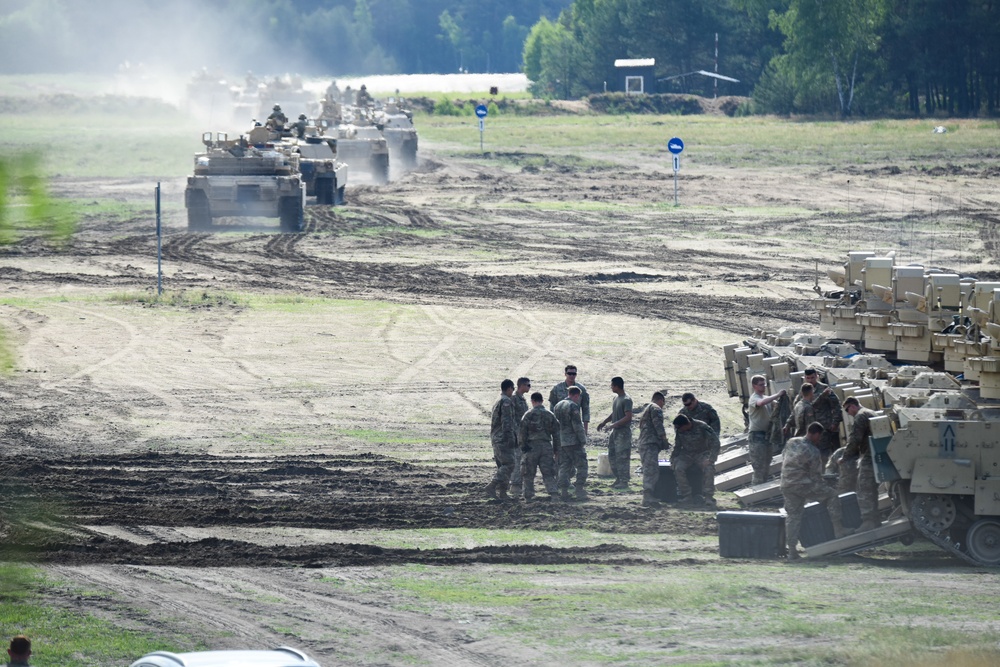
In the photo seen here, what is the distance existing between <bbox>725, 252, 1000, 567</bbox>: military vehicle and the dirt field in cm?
47

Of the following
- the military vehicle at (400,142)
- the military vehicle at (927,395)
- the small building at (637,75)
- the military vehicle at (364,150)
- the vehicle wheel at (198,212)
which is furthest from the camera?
the small building at (637,75)

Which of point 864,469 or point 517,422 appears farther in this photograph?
point 517,422

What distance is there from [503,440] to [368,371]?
21.1 feet

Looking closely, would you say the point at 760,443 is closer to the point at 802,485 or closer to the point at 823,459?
the point at 823,459

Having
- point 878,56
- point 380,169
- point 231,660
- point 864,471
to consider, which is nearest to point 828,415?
point 864,471

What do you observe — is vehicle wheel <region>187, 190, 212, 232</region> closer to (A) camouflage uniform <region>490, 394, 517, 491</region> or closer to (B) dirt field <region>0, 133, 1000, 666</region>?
(B) dirt field <region>0, 133, 1000, 666</region>

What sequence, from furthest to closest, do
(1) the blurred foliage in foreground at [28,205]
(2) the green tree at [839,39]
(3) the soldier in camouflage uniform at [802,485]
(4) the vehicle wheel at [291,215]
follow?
1. (2) the green tree at [839,39]
2. (4) the vehicle wheel at [291,215]
3. (3) the soldier in camouflage uniform at [802,485]
4. (1) the blurred foliage in foreground at [28,205]

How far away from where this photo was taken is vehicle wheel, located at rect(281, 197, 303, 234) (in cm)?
3403

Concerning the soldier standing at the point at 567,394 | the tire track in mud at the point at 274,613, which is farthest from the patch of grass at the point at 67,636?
the soldier standing at the point at 567,394

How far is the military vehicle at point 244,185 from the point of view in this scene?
111ft

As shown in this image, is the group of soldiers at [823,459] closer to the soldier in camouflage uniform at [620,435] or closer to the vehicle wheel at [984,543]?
the vehicle wheel at [984,543]

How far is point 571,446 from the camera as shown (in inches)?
559

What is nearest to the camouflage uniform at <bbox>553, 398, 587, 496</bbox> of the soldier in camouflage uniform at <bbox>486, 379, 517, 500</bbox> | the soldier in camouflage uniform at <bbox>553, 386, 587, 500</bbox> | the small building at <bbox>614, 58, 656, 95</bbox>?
the soldier in camouflage uniform at <bbox>553, 386, 587, 500</bbox>

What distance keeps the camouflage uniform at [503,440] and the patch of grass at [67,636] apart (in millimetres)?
4864
